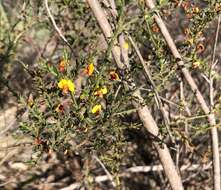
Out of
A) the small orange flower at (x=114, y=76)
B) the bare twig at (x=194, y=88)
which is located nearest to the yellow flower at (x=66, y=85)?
the small orange flower at (x=114, y=76)

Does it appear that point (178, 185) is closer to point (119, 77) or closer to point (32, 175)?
point (119, 77)

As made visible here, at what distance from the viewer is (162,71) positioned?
2010 mm

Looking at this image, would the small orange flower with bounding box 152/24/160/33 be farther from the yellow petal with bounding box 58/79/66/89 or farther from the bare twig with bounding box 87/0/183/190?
the yellow petal with bounding box 58/79/66/89

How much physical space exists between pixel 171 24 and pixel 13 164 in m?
2.13

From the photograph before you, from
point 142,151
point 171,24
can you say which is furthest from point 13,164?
point 171,24

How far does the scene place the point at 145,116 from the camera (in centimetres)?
205

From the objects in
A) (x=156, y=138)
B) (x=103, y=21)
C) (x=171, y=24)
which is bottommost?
(x=156, y=138)

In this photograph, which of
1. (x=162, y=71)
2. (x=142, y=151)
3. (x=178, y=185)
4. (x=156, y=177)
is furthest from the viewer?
(x=142, y=151)

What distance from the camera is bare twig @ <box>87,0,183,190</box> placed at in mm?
1886

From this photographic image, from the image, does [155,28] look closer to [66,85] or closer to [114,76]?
[114,76]

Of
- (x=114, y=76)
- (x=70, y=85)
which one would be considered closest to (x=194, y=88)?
(x=114, y=76)

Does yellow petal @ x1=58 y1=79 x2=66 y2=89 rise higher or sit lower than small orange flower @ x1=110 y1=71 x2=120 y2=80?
lower

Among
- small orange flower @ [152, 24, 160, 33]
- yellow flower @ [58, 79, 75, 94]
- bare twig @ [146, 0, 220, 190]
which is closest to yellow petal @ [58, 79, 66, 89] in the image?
yellow flower @ [58, 79, 75, 94]

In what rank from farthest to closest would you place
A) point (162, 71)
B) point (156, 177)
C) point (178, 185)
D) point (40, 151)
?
point (156, 177) < point (178, 185) < point (162, 71) < point (40, 151)
